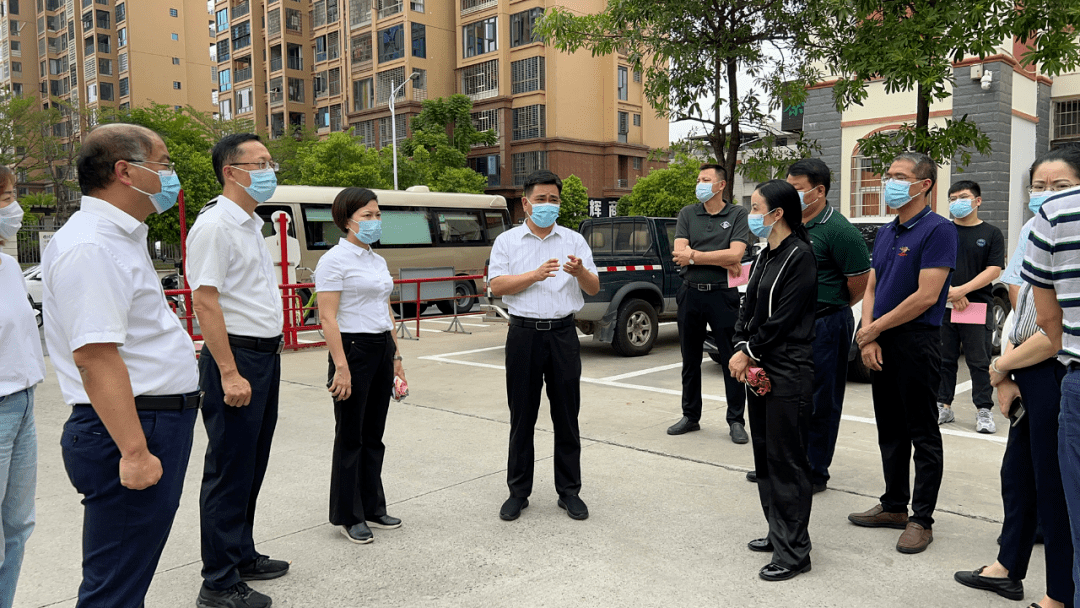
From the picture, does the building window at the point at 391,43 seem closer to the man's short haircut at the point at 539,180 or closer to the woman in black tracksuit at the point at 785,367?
the man's short haircut at the point at 539,180

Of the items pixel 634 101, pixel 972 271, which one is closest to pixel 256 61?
pixel 634 101

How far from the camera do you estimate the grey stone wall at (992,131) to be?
18.1 meters

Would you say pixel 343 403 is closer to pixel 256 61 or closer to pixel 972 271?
pixel 972 271

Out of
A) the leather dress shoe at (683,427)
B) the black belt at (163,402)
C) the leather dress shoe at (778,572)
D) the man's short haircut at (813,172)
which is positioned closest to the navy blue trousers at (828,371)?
the man's short haircut at (813,172)

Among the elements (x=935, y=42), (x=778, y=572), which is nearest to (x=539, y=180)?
(x=778, y=572)

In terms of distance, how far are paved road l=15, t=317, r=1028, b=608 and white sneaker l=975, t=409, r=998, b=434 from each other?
5.8 inches

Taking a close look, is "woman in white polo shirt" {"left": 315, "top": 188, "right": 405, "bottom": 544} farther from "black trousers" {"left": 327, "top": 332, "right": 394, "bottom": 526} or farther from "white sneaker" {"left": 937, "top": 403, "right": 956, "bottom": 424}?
"white sneaker" {"left": 937, "top": 403, "right": 956, "bottom": 424}

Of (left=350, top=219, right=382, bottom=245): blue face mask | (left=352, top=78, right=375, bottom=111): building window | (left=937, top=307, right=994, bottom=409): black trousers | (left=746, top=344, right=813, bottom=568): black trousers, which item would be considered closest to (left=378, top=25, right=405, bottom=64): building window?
(left=352, top=78, right=375, bottom=111): building window

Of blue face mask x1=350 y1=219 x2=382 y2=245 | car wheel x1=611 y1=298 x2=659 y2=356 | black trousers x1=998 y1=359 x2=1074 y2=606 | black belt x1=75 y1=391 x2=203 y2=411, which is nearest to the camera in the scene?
black belt x1=75 y1=391 x2=203 y2=411

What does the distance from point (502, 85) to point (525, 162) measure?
479cm

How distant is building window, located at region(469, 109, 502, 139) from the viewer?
47.0 metres

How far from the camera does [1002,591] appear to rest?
10.9 ft

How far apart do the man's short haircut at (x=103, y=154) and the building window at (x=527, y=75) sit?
146 feet

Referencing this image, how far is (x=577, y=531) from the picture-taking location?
416 cm
